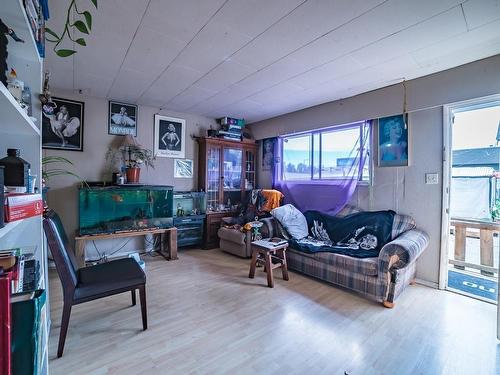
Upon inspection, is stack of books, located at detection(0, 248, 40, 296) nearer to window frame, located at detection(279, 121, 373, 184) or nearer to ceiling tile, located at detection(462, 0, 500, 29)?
ceiling tile, located at detection(462, 0, 500, 29)

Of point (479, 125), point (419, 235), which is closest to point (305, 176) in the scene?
point (419, 235)

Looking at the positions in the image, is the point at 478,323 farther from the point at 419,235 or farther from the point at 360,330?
the point at 360,330

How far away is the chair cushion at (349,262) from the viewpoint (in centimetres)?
246

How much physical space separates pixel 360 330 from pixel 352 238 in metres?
1.38

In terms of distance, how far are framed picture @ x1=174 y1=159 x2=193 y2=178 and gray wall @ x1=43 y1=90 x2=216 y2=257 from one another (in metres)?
0.08

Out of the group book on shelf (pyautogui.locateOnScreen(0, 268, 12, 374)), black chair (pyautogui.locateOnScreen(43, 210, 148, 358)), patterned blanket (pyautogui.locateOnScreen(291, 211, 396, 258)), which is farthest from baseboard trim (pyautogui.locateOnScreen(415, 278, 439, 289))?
book on shelf (pyautogui.locateOnScreen(0, 268, 12, 374))

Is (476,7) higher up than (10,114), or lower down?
higher up

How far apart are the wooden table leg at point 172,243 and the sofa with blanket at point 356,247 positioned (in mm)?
1360

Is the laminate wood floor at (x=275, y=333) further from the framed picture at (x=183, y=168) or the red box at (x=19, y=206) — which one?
the framed picture at (x=183, y=168)

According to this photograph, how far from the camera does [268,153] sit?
4789 mm

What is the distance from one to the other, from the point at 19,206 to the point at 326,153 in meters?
3.72

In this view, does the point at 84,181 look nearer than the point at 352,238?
No

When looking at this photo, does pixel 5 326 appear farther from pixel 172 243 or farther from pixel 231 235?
pixel 231 235

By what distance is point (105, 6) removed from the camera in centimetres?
166
